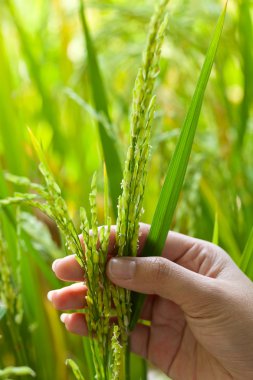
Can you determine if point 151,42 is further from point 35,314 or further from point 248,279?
point 35,314

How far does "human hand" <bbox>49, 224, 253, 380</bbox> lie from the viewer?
1.88 ft

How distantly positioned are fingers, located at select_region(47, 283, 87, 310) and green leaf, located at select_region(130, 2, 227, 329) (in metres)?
0.11

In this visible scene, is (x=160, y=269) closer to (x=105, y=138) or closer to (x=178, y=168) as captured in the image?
(x=178, y=168)

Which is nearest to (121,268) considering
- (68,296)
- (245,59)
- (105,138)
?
(68,296)

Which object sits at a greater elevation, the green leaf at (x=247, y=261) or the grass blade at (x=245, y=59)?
the grass blade at (x=245, y=59)

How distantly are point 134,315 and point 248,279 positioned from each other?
14 cm

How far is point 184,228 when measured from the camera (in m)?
1.14

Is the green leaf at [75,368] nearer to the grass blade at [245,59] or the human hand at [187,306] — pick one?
the human hand at [187,306]

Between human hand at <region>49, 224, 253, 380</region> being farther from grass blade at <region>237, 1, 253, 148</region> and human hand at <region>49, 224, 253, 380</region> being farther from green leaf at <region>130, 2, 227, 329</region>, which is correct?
grass blade at <region>237, 1, 253, 148</region>

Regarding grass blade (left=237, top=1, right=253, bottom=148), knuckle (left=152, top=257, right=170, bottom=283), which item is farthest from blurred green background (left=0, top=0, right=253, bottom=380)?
knuckle (left=152, top=257, right=170, bottom=283)

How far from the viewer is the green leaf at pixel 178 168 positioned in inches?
20.8

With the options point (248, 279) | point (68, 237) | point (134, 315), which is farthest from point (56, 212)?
point (248, 279)

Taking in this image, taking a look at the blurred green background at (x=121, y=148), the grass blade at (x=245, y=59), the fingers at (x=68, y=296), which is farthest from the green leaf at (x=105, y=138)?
the grass blade at (x=245, y=59)

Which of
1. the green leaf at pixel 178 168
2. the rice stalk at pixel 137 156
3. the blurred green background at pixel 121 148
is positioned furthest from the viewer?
the blurred green background at pixel 121 148
